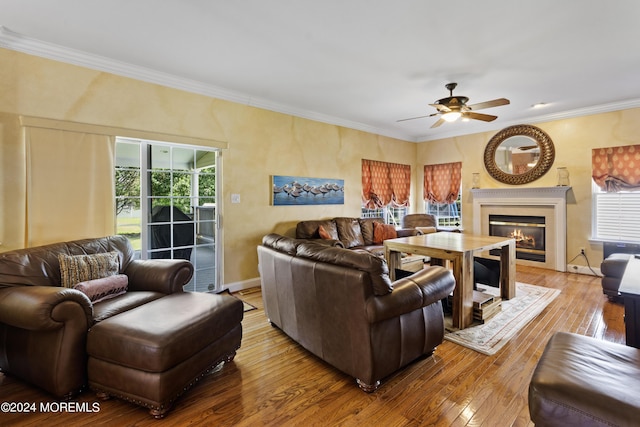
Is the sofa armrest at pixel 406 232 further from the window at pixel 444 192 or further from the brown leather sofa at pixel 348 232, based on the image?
the window at pixel 444 192

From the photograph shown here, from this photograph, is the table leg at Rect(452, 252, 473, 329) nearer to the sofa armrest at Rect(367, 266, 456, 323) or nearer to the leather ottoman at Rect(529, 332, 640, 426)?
the sofa armrest at Rect(367, 266, 456, 323)

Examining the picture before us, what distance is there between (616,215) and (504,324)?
137 inches

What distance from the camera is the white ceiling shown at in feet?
7.77

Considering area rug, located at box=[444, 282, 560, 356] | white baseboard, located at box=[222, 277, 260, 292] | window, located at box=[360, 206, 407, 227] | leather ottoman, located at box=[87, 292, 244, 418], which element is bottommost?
area rug, located at box=[444, 282, 560, 356]

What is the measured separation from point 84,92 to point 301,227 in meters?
3.02

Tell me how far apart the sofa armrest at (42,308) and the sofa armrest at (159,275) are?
65 centimetres

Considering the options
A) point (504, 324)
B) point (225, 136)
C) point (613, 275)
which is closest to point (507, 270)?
point (504, 324)

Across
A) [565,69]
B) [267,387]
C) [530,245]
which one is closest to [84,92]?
[267,387]

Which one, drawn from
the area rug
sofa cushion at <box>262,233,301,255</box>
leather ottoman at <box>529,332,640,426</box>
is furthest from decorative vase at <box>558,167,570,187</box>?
sofa cushion at <box>262,233,301,255</box>

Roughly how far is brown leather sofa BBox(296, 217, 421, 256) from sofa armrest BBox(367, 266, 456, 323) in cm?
212

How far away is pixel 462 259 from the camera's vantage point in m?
2.94

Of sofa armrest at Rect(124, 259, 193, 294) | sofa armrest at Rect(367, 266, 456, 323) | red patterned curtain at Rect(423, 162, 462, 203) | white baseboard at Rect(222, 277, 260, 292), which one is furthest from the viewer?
red patterned curtain at Rect(423, 162, 462, 203)

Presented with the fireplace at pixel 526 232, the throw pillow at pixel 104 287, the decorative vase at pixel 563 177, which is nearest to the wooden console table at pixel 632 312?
the throw pillow at pixel 104 287

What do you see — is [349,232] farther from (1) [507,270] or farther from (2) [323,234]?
(1) [507,270]
